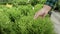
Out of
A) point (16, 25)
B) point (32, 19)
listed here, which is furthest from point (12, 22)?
point (32, 19)

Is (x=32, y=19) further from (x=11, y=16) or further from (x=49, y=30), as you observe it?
(x=11, y=16)

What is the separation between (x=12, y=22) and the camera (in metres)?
1.32

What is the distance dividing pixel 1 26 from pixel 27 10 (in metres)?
0.42

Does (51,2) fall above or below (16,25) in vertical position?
above

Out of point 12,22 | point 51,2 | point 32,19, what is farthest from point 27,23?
point 51,2

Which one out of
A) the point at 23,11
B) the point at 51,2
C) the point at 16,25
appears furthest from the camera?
the point at 23,11

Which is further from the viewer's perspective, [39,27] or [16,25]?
[16,25]

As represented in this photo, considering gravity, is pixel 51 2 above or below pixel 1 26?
above

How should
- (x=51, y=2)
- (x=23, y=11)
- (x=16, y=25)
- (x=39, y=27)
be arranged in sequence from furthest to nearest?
(x=23, y=11) → (x=51, y=2) → (x=16, y=25) → (x=39, y=27)

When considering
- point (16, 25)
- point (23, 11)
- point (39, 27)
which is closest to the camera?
point (39, 27)

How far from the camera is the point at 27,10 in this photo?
5.21 ft

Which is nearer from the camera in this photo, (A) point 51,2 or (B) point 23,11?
(A) point 51,2

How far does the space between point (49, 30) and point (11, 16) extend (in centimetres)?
36

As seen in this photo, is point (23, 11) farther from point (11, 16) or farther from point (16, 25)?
point (16, 25)
